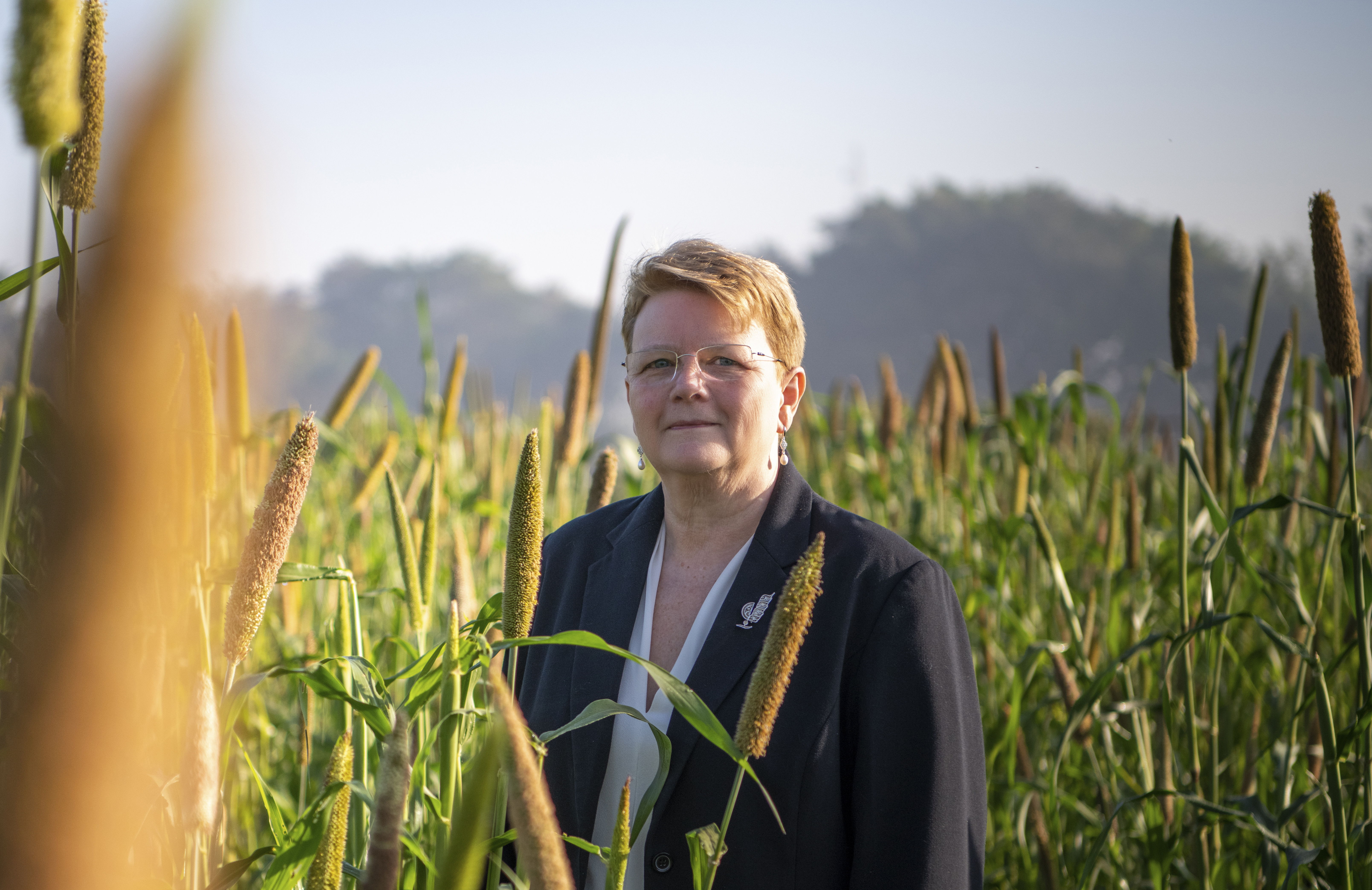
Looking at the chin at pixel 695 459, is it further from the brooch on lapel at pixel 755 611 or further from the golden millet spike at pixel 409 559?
the golden millet spike at pixel 409 559

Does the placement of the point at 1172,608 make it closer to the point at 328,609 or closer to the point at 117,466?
the point at 328,609

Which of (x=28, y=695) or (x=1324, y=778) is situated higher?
(x=28, y=695)

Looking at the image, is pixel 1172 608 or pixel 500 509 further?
pixel 1172 608

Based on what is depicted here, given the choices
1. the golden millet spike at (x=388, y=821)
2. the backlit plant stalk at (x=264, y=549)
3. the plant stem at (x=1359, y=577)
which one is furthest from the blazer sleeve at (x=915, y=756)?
the golden millet spike at (x=388, y=821)

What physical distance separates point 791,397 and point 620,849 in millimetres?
1749

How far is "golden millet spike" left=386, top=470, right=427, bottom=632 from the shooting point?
4.65ft

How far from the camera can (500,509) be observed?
302 cm

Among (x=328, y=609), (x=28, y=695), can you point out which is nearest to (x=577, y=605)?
(x=328, y=609)

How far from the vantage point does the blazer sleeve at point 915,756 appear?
73.4 inches

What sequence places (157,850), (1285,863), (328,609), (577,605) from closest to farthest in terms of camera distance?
(157,850) < (1285,863) < (577,605) < (328,609)

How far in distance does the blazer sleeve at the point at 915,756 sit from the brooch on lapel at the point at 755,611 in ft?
0.73

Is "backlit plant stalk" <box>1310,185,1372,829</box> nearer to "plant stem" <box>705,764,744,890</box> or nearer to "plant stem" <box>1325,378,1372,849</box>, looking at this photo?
"plant stem" <box>1325,378,1372,849</box>

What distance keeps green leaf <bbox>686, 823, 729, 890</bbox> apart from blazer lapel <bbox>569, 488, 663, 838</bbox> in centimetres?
73

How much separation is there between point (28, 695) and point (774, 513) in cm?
207
